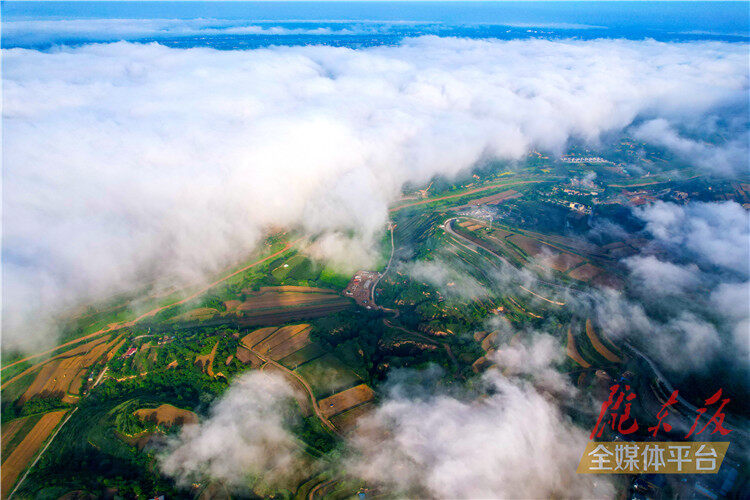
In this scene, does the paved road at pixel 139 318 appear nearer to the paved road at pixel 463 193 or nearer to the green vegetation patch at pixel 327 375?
the green vegetation patch at pixel 327 375

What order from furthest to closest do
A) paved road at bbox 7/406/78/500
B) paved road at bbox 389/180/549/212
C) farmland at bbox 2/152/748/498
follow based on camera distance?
paved road at bbox 389/180/549/212 → farmland at bbox 2/152/748/498 → paved road at bbox 7/406/78/500

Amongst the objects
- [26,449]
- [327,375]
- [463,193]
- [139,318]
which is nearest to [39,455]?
[26,449]

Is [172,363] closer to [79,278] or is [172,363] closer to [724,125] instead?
[79,278]

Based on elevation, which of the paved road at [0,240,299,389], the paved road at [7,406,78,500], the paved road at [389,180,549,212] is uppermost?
the paved road at [389,180,549,212]

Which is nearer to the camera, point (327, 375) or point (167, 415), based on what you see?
point (167, 415)

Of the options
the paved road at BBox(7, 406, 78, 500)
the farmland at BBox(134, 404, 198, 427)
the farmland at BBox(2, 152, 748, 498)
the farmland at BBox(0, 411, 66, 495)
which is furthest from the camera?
the farmland at BBox(134, 404, 198, 427)

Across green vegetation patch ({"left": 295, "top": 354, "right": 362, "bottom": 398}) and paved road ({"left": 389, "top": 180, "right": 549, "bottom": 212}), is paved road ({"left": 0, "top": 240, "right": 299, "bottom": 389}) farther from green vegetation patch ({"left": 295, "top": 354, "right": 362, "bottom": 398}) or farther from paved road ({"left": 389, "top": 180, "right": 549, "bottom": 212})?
paved road ({"left": 389, "top": 180, "right": 549, "bottom": 212})

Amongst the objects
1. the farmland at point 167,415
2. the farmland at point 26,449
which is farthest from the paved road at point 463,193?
the farmland at point 26,449

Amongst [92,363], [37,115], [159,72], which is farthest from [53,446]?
[159,72]

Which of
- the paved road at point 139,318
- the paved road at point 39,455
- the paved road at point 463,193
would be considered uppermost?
the paved road at point 463,193

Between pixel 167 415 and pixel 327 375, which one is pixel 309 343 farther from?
pixel 167 415

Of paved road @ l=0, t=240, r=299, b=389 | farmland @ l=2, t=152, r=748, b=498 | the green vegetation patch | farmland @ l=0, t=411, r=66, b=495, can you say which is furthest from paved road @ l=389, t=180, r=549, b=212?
farmland @ l=0, t=411, r=66, b=495
